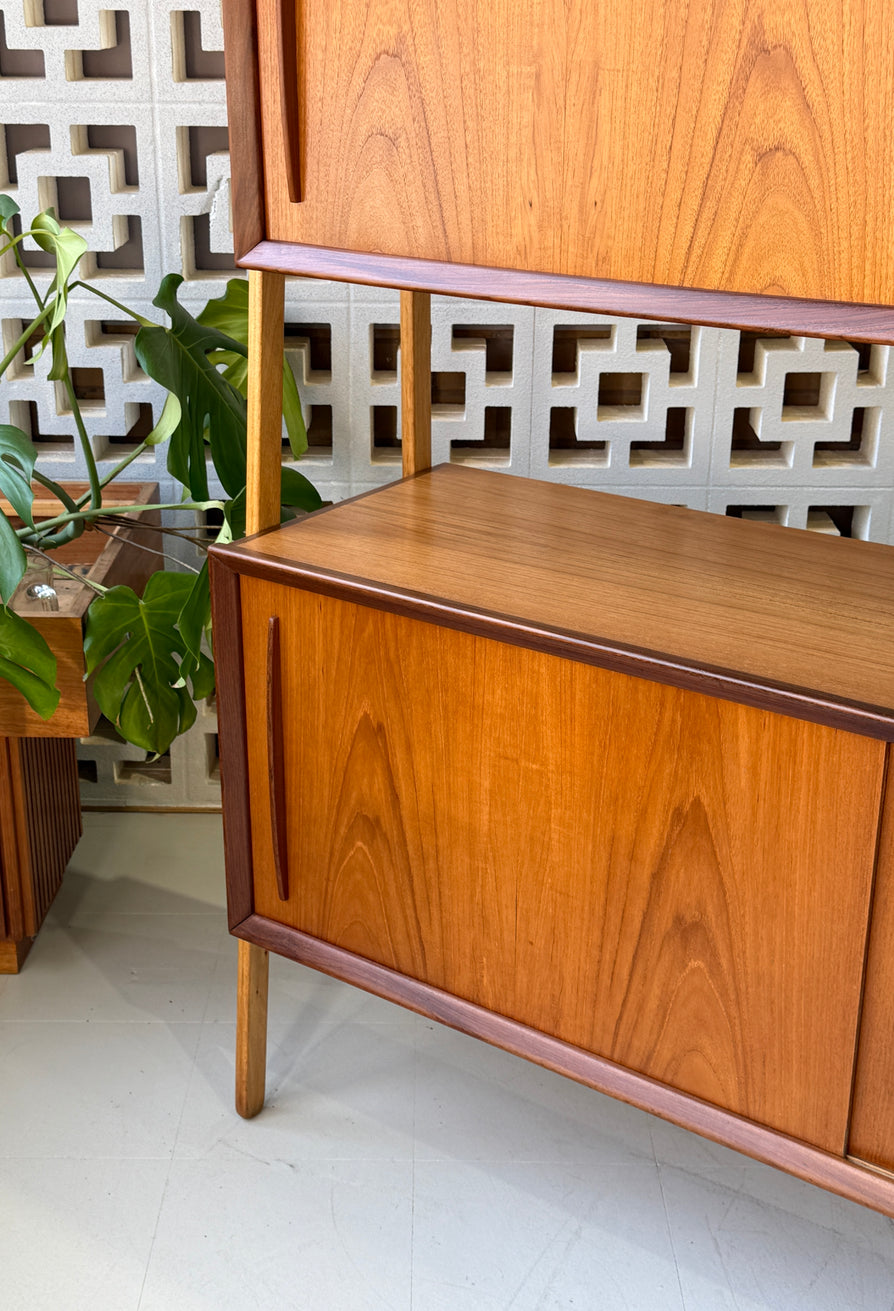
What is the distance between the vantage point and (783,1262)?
1562mm

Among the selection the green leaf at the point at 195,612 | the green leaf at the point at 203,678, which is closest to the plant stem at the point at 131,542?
the green leaf at the point at 203,678

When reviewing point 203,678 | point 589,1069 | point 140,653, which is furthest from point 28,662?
point 589,1069

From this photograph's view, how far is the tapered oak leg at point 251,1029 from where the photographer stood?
1709 mm

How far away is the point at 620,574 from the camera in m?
1.41

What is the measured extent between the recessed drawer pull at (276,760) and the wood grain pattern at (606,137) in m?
0.45

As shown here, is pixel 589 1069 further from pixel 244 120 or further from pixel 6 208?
pixel 6 208

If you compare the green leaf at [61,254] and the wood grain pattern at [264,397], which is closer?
the wood grain pattern at [264,397]

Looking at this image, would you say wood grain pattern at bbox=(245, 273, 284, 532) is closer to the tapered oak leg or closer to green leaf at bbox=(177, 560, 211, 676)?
green leaf at bbox=(177, 560, 211, 676)

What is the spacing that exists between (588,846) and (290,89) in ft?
2.60

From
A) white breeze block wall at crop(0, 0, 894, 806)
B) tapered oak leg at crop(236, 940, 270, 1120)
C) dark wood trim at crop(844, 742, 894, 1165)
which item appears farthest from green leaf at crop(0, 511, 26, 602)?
dark wood trim at crop(844, 742, 894, 1165)

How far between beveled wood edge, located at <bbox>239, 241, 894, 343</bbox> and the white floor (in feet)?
3.62

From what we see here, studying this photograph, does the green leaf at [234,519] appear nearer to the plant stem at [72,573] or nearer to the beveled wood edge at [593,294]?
the plant stem at [72,573]

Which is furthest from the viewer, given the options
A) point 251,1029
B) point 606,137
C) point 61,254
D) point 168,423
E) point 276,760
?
point 168,423

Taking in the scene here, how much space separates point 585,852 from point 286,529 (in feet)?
1.75
